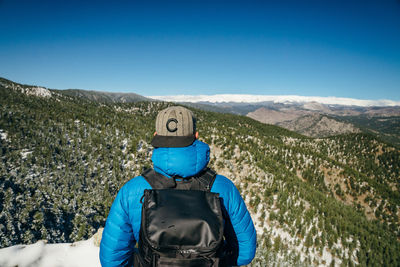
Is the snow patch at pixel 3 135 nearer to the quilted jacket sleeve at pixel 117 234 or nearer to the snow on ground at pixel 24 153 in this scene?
the snow on ground at pixel 24 153

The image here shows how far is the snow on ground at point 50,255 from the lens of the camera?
5.36 meters

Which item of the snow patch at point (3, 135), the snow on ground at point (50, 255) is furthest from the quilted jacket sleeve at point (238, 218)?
the snow patch at point (3, 135)

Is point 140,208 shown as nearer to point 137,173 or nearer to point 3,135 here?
point 137,173

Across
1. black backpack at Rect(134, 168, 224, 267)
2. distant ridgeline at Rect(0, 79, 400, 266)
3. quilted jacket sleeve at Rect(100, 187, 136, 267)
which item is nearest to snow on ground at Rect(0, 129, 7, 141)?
distant ridgeline at Rect(0, 79, 400, 266)

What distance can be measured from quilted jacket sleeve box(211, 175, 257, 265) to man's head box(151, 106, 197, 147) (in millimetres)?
776

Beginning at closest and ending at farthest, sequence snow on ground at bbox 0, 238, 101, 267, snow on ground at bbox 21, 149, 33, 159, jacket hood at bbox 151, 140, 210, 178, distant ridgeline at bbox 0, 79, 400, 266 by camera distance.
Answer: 1. jacket hood at bbox 151, 140, 210, 178
2. snow on ground at bbox 0, 238, 101, 267
3. distant ridgeline at bbox 0, 79, 400, 266
4. snow on ground at bbox 21, 149, 33, 159

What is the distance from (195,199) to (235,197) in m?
0.88

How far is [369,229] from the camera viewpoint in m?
13.7

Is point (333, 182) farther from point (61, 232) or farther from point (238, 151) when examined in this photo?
point (61, 232)

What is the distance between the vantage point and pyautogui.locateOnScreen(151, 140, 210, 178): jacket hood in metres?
2.35

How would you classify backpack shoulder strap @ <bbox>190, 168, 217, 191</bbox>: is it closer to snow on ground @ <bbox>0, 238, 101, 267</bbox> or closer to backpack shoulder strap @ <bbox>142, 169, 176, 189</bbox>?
backpack shoulder strap @ <bbox>142, 169, 176, 189</bbox>

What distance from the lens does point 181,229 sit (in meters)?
1.88

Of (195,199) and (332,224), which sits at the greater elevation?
(195,199)

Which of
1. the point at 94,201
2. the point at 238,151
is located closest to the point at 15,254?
the point at 94,201
